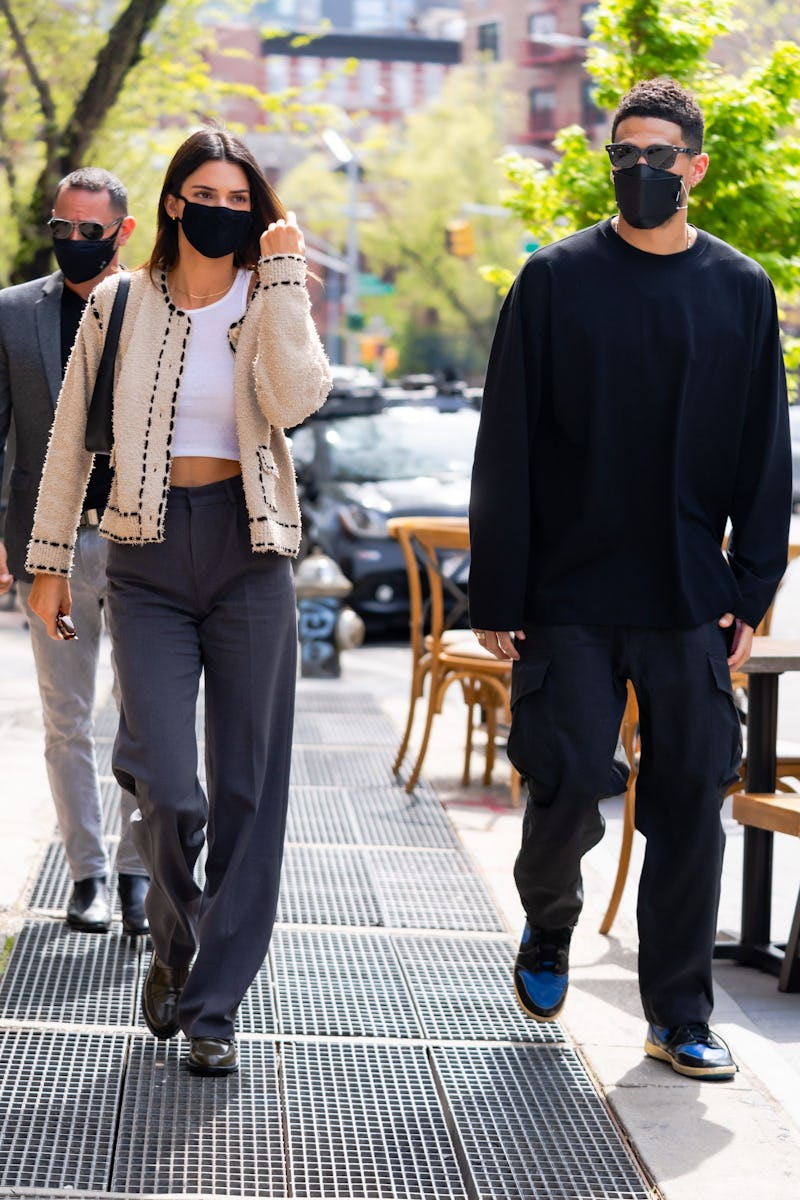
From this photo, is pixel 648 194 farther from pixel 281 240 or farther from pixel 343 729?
pixel 343 729

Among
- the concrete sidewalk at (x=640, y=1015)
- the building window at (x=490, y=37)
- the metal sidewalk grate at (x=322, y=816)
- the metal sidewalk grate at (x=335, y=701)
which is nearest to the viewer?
the concrete sidewalk at (x=640, y=1015)

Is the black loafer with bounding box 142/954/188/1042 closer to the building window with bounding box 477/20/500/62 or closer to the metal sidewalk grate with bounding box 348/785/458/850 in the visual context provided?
the metal sidewalk grate with bounding box 348/785/458/850

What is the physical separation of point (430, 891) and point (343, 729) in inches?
129

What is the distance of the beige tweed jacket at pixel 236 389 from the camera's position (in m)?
3.76

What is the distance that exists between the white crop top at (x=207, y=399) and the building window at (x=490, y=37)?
77.9m

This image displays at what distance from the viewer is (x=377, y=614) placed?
13672 millimetres

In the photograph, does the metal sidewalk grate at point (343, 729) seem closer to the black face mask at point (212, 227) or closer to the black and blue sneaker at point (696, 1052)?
the black and blue sneaker at point (696, 1052)

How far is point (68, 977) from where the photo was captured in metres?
4.53

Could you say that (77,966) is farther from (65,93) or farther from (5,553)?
(65,93)

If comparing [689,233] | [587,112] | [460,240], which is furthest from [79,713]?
[587,112]

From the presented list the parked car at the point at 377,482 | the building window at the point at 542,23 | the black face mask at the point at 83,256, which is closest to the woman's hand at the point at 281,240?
the black face mask at the point at 83,256

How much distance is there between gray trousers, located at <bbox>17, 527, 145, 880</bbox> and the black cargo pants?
1.41 metres

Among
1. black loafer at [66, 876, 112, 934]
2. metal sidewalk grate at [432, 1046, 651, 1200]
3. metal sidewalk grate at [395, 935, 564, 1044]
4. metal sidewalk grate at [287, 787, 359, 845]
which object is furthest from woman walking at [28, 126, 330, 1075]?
metal sidewalk grate at [287, 787, 359, 845]

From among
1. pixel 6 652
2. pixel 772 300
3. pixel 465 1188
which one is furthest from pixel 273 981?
pixel 6 652
